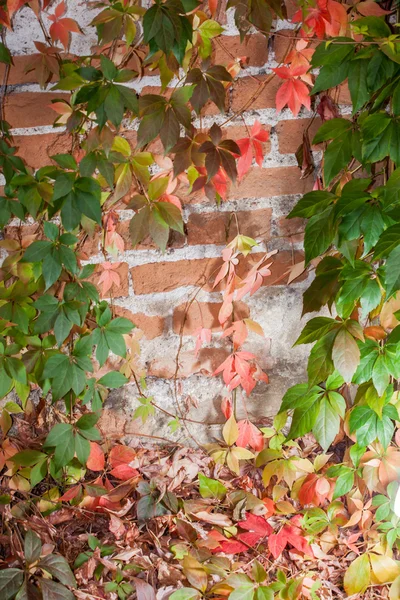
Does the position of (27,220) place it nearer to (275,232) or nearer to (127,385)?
(127,385)

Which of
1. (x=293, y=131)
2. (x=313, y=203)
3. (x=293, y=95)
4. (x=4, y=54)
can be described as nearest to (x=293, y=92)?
(x=293, y=95)

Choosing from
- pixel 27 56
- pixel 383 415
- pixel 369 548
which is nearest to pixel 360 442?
pixel 383 415

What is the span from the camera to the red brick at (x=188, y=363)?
55.2 inches

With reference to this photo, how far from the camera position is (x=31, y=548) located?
1031 millimetres

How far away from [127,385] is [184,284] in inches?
12.5

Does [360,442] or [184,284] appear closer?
[360,442]

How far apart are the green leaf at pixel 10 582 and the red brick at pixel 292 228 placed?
930 mm

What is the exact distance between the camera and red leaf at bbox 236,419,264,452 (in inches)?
53.5

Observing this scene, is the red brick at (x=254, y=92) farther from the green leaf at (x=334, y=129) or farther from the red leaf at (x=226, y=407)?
the red leaf at (x=226, y=407)

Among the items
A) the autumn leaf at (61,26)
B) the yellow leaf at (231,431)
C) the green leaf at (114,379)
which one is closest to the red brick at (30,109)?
the autumn leaf at (61,26)

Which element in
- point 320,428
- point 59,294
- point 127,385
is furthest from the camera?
point 127,385

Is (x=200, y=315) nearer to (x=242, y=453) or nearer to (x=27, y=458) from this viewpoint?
(x=242, y=453)

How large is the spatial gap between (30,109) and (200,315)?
0.64 m

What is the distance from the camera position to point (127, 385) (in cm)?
143
